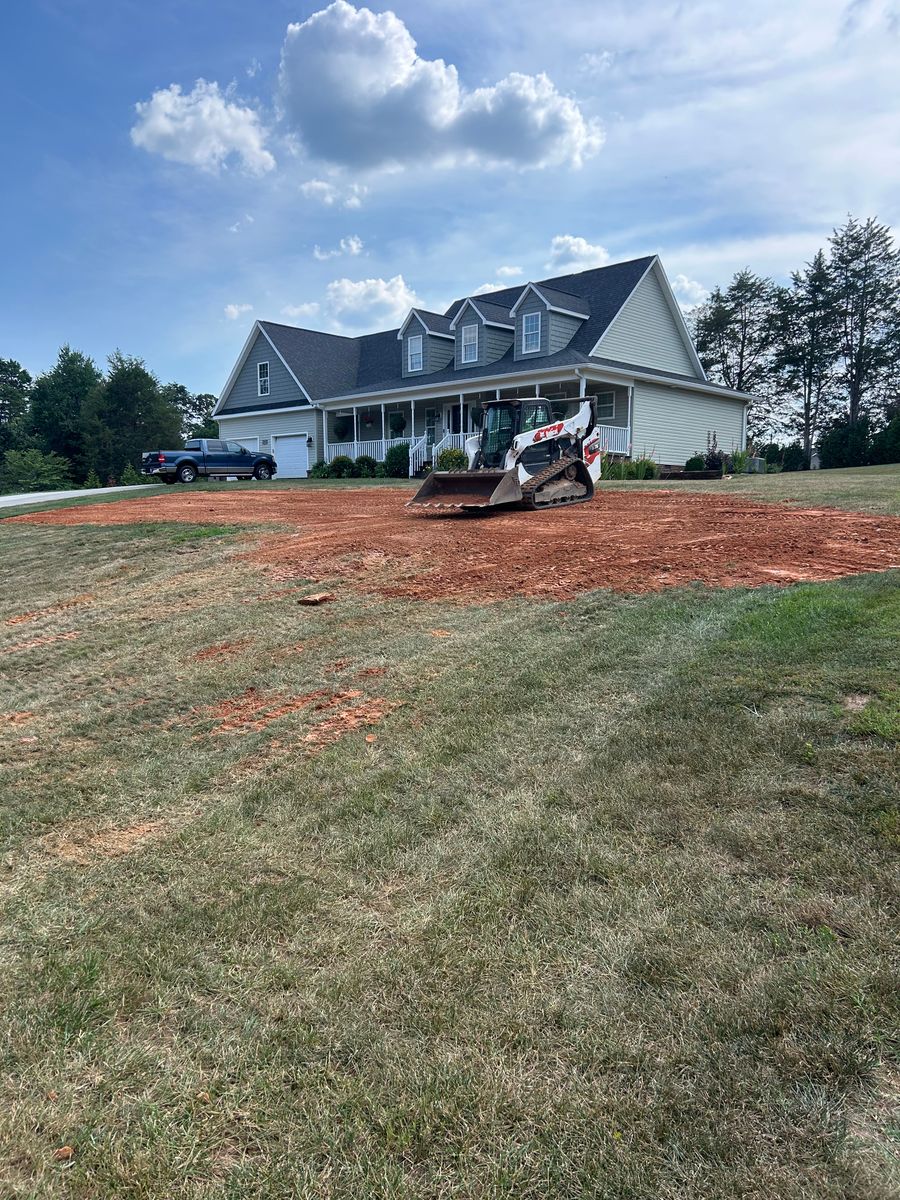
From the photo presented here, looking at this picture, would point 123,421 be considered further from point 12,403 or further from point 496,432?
point 496,432

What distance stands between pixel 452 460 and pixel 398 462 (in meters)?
3.78

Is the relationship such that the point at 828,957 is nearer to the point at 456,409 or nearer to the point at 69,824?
the point at 69,824

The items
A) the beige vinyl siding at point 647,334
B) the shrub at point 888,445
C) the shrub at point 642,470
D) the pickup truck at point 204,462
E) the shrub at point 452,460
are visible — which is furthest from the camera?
the shrub at point 888,445

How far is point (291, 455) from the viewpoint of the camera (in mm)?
32031

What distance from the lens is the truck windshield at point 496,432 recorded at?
12.3 metres

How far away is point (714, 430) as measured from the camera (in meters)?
27.9

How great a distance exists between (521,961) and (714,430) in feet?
92.5

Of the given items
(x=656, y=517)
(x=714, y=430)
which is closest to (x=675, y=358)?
(x=714, y=430)

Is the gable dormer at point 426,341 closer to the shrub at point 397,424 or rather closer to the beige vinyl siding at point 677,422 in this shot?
the shrub at point 397,424

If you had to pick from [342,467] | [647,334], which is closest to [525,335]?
[647,334]

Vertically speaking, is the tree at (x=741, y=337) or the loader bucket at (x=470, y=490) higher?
the tree at (x=741, y=337)

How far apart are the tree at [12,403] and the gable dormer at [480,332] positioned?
44237mm

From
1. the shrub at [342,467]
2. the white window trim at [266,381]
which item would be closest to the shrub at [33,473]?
the white window trim at [266,381]

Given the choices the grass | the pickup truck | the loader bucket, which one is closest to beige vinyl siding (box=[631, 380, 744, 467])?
the loader bucket
